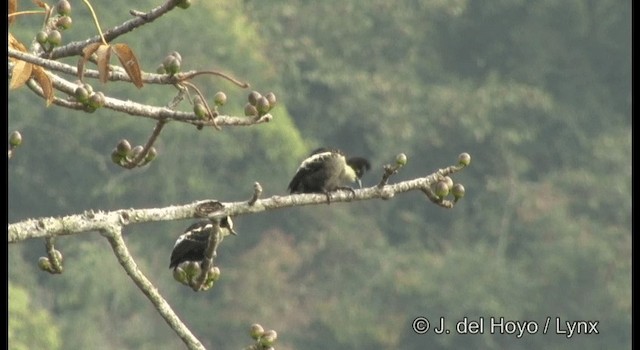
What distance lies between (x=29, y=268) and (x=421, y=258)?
6.52 m

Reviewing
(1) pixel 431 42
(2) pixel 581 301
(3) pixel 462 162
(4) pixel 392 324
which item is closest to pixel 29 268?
(4) pixel 392 324

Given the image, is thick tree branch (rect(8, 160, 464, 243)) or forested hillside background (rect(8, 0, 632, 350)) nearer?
thick tree branch (rect(8, 160, 464, 243))

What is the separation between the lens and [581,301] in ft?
99.5

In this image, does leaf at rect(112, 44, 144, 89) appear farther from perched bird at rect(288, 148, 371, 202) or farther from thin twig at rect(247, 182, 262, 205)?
perched bird at rect(288, 148, 371, 202)

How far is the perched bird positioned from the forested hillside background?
17790 millimetres

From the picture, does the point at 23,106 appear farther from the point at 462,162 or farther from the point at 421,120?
the point at 462,162

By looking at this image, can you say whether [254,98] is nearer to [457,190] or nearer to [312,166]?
[457,190]

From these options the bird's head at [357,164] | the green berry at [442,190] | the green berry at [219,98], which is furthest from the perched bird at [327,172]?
the green berry at [219,98]

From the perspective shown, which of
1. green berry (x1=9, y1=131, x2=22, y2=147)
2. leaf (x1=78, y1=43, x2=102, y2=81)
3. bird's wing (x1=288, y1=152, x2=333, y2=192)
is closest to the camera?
leaf (x1=78, y1=43, x2=102, y2=81)

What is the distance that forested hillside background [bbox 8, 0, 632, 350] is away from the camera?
30.0 meters

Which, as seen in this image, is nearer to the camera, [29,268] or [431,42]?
[29,268]

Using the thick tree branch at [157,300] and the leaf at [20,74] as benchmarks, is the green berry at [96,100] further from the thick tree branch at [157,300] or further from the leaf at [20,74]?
the thick tree branch at [157,300]

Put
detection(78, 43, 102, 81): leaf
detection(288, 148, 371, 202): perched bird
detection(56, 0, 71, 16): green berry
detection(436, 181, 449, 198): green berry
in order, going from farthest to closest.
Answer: detection(288, 148, 371, 202): perched bird
detection(436, 181, 449, 198): green berry
detection(56, 0, 71, 16): green berry
detection(78, 43, 102, 81): leaf

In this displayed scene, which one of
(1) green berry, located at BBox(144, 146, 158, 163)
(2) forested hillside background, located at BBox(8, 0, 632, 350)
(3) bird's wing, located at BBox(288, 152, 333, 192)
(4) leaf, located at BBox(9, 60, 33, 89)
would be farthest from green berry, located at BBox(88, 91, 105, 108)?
(2) forested hillside background, located at BBox(8, 0, 632, 350)
